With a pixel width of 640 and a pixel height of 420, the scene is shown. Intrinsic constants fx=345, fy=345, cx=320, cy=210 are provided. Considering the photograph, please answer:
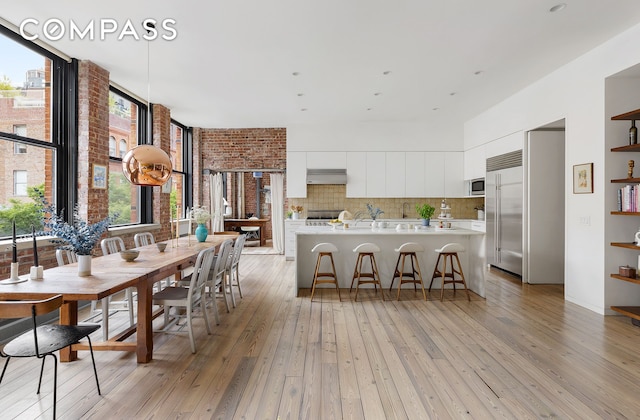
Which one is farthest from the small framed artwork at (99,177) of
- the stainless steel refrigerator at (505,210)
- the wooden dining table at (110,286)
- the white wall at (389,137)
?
the stainless steel refrigerator at (505,210)

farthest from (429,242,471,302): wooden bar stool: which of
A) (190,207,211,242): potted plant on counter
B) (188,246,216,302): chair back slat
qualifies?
(190,207,211,242): potted plant on counter

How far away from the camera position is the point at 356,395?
2309 mm

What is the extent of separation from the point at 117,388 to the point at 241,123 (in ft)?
20.9

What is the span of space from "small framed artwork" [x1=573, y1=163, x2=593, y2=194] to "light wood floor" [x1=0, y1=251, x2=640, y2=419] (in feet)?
4.77

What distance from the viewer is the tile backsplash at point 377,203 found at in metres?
8.02

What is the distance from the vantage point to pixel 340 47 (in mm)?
3994

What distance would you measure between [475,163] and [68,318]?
A: 7.08 meters

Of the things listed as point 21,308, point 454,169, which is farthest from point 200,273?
point 454,169

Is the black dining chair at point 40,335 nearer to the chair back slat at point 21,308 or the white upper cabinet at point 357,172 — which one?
the chair back slat at point 21,308

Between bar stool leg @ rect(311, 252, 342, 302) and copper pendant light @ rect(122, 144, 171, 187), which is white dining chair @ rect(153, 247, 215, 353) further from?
bar stool leg @ rect(311, 252, 342, 302)

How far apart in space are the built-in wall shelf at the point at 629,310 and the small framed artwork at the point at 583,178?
132cm

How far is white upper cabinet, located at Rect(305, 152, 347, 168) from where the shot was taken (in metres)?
7.84

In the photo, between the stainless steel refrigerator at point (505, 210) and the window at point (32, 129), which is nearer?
the window at point (32, 129)

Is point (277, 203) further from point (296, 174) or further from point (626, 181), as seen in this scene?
point (626, 181)
